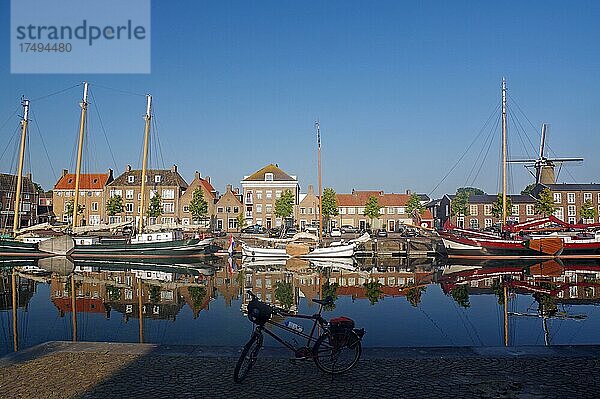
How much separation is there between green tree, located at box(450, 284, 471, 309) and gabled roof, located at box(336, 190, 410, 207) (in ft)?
205

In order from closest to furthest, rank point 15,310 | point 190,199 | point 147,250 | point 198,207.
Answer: point 15,310 < point 147,250 < point 198,207 < point 190,199

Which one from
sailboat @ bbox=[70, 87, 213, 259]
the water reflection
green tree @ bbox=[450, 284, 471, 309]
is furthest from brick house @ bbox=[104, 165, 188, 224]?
green tree @ bbox=[450, 284, 471, 309]

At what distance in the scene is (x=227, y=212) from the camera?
263 ft

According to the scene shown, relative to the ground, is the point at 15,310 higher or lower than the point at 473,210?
lower

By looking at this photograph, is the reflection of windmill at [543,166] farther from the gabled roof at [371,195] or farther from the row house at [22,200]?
the row house at [22,200]

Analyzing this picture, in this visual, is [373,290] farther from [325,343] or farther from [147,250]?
[147,250]

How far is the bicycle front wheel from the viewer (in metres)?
8.32

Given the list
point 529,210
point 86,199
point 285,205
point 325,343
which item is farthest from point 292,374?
point 529,210

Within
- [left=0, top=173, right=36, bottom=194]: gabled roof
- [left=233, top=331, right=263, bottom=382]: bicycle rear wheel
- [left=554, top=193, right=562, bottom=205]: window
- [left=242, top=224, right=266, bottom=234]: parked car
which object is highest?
[left=0, top=173, right=36, bottom=194]: gabled roof

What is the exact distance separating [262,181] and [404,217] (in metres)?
25.2

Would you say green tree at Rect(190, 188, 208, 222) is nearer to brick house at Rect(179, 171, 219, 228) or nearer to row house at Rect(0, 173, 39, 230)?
brick house at Rect(179, 171, 219, 228)

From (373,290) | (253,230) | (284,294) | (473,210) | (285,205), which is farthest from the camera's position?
(473,210)

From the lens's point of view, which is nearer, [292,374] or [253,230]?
[292,374]

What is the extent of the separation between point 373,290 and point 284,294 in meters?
4.32
